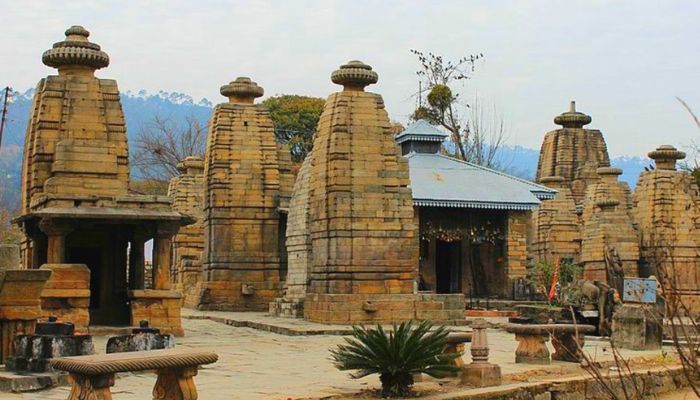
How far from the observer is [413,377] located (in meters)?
12.5

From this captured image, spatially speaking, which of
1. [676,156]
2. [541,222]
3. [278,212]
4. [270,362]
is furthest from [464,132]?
[270,362]

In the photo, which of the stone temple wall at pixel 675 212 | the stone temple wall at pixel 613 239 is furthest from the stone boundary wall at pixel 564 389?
the stone temple wall at pixel 613 239

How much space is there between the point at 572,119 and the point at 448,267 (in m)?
14.6

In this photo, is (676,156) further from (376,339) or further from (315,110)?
(315,110)

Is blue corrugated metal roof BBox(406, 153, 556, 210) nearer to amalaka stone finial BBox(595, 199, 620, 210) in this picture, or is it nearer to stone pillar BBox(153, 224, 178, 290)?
amalaka stone finial BBox(595, 199, 620, 210)

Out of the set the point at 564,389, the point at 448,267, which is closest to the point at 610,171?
the point at 448,267

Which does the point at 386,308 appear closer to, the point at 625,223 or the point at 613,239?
the point at 613,239

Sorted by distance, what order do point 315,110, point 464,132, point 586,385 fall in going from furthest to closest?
point 315,110 < point 464,132 < point 586,385

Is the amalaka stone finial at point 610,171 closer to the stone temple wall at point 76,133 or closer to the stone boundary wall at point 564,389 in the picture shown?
the stone temple wall at point 76,133

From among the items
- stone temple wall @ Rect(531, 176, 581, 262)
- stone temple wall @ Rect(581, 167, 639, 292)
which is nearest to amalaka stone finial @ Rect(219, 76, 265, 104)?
stone temple wall @ Rect(581, 167, 639, 292)

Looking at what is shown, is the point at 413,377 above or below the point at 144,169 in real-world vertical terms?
below

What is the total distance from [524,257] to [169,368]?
79.4 feet

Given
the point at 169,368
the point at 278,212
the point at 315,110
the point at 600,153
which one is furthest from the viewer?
the point at 315,110

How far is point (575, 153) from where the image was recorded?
4619 centimetres
